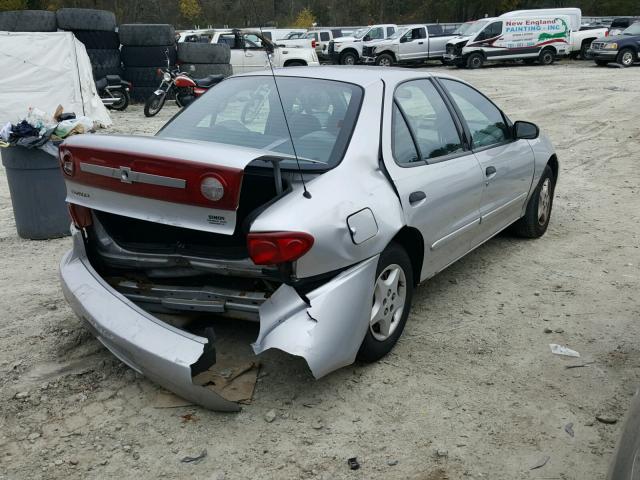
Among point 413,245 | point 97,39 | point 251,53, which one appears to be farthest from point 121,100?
point 413,245

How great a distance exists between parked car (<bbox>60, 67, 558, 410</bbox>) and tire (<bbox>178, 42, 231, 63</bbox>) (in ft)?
45.1

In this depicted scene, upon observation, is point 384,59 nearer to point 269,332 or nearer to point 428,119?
point 428,119

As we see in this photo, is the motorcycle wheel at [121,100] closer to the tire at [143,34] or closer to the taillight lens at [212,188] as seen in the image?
the tire at [143,34]

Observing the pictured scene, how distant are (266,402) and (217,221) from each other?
1003mm

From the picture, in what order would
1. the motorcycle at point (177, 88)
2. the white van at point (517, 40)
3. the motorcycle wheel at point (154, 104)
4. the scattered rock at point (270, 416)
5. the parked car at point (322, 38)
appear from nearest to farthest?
1. the scattered rock at point (270, 416)
2. the motorcycle wheel at point (154, 104)
3. the motorcycle at point (177, 88)
4. the white van at point (517, 40)
5. the parked car at point (322, 38)

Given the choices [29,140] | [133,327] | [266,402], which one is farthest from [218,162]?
[29,140]

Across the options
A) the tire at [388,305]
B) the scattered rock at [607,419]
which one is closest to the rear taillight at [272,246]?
the tire at [388,305]

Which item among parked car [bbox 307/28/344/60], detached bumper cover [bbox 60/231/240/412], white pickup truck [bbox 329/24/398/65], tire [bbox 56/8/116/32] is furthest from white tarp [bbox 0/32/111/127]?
parked car [bbox 307/28/344/60]

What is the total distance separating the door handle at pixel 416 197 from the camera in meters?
3.75

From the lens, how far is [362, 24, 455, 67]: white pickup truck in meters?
28.0

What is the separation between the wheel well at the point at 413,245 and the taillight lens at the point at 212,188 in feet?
3.91

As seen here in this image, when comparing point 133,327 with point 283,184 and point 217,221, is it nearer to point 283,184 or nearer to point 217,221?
point 217,221

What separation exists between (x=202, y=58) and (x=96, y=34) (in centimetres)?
275

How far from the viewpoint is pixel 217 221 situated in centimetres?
299
